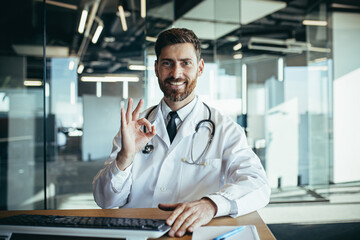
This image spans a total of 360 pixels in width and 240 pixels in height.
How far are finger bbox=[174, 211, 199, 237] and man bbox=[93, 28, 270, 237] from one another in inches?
7.0

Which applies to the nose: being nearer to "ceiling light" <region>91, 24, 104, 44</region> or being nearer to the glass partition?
"ceiling light" <region>91, 24, 104, 44</region>

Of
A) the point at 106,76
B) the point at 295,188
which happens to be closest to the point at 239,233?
the point at 106,76

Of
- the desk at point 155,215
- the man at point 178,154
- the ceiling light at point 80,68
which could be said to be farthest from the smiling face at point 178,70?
the ceiling light at point 80,68

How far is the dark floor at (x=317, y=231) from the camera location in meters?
3.23

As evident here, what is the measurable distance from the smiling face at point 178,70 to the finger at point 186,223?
79 cm

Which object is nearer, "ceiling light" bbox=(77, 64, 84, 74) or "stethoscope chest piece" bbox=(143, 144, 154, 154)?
"stethoscope chest piece" bbox=(143, 144, 154, 154)

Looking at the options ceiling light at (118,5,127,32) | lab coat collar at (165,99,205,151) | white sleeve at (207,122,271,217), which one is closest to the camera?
white sleeve at (207,122,271,217)

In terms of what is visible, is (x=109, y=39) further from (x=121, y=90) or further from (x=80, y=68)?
(x=121, y=90)

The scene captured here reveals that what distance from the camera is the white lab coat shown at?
1388 mm

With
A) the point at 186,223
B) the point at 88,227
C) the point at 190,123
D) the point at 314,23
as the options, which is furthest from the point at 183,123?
the point at 314,23

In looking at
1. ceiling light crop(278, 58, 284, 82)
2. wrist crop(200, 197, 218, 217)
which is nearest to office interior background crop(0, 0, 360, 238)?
ceiling light crop(278, 58, 284, 82)

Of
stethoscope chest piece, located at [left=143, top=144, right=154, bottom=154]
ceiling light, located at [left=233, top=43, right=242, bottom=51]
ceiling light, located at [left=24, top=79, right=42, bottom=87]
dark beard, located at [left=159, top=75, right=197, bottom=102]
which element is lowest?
stethoscope chest piece, located at [left=143, top=144, right=154, bottom=154]

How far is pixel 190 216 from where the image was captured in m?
0.96

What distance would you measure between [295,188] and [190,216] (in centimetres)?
362
